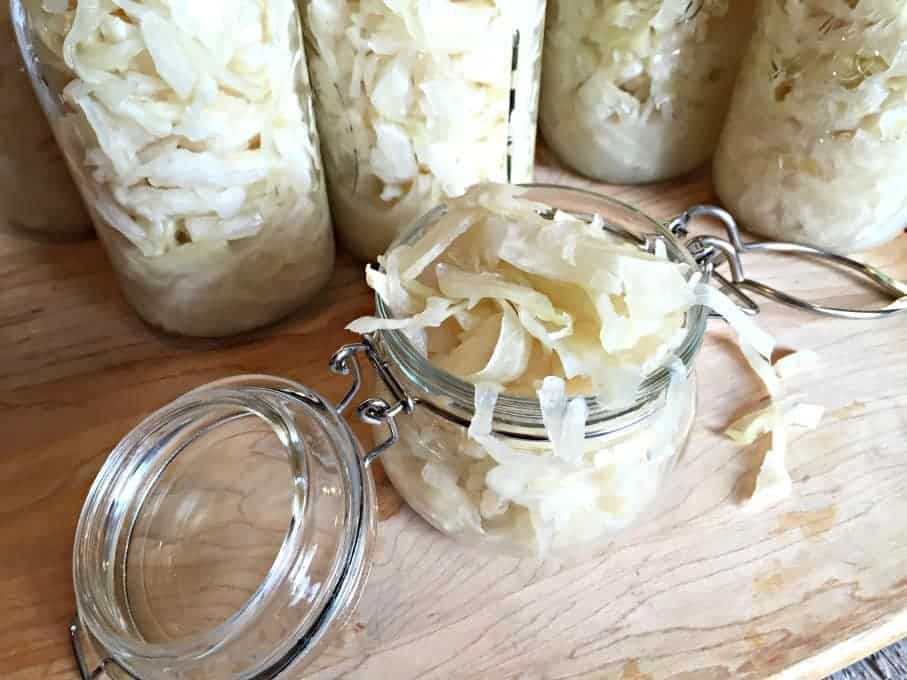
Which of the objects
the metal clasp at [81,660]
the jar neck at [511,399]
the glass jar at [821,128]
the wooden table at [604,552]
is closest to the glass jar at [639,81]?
the glass jar at [821,128]

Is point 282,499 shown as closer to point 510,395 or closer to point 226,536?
point 226,536

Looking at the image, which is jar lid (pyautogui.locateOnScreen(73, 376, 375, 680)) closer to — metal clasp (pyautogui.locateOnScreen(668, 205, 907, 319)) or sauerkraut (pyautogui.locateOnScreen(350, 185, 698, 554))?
sauerkraut (pyautogui.locateOnScreen(350, 185, 698, 554))

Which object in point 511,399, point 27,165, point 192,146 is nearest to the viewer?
point 511,399

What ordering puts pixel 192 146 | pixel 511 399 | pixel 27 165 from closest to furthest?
pixel 511 399 → pixel 192 146 → pixel 27 165

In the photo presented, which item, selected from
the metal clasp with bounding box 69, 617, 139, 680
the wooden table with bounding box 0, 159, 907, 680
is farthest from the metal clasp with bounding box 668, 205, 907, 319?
the metal clasp with bounding box 69, 617, 139, 680

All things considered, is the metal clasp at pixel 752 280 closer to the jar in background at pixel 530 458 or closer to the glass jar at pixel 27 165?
the jar in background at pixel 530 458

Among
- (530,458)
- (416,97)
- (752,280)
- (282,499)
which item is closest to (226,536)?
(282,499)

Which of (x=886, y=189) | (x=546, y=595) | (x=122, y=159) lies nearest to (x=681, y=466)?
(x=546, y=595)
